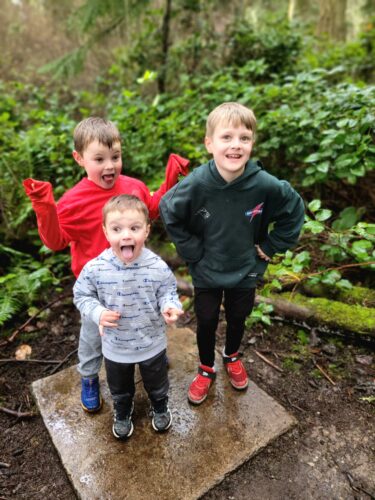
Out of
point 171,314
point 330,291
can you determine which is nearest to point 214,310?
point 171,314

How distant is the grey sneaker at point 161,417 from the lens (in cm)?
213

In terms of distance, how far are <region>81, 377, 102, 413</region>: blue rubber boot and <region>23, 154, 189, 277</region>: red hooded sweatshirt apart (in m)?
0.76

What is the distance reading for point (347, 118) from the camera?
313 cm

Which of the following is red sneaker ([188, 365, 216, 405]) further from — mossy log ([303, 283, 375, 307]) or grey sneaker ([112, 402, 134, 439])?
mossy log ([303, 283, 375, 307])

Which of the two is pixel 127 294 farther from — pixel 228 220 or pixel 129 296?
pixel 228 220

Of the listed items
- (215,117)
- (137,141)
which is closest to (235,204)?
(215,117)

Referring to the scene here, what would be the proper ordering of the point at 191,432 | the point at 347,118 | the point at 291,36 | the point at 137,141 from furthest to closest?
the point at 291,36
the point at 137,141
the point at 347,118
the point at 191,432

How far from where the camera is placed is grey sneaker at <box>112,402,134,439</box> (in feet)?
6.84

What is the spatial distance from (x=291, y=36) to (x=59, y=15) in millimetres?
7356

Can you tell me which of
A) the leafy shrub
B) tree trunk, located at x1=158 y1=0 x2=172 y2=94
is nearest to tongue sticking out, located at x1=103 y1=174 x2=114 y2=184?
tree trunk, located at x1=158 y1=0 x2=172 y2=94

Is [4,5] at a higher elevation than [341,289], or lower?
higher

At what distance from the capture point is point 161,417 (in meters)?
2.15

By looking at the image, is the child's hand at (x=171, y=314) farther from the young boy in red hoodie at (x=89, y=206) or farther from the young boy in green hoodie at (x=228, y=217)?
the young boy in red hoodie at (x=89, y=206)

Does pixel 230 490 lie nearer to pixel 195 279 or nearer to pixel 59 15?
pixel 195 279
